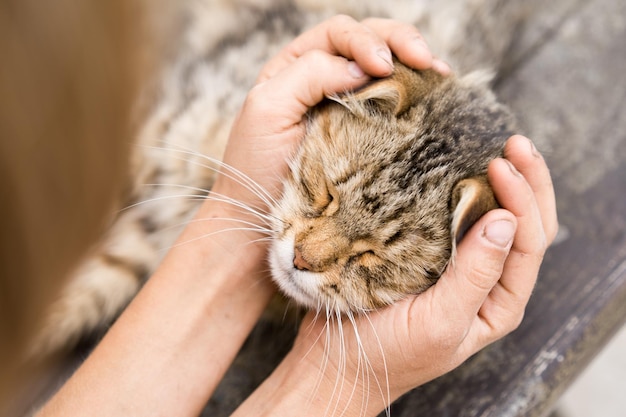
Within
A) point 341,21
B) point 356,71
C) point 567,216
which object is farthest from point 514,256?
point 567,216

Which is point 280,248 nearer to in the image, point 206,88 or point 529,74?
point 206,88

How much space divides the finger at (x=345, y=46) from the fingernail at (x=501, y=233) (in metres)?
0.41

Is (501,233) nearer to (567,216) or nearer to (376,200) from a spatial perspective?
(376,200)

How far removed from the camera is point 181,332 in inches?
51.0

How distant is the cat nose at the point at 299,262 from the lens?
1.18 meters

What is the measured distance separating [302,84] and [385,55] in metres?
0.19

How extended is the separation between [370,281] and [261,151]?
38cm

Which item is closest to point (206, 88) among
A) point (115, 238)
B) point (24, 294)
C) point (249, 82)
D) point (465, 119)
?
point (249, 82)

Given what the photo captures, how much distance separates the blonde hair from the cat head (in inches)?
22.8

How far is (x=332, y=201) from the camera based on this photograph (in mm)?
1228

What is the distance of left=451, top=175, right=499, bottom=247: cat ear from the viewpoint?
1.02 metres

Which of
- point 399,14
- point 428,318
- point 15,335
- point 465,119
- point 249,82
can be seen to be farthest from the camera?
point 399,14

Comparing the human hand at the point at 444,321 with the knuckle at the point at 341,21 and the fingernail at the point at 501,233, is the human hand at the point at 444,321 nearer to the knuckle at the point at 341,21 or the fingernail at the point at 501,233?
the fingernail at the point at 501,233

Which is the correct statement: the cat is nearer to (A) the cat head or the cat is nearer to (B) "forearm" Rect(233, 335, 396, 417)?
(A) the cat head
